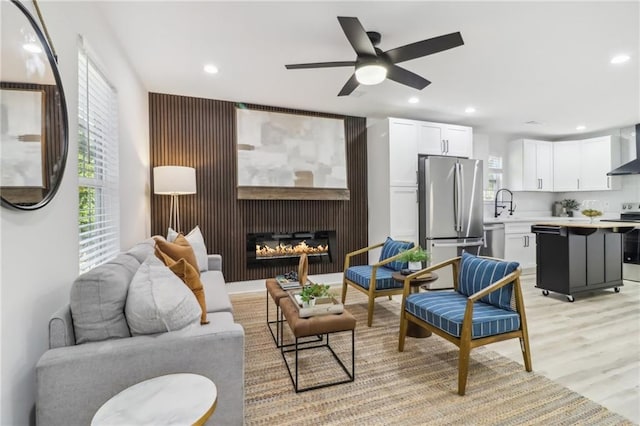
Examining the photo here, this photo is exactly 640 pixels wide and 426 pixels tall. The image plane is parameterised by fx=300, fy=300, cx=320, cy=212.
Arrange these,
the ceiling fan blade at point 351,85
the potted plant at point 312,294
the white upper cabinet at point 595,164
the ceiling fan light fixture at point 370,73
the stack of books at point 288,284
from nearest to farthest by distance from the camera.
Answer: the potted plant at point 312,294 < the ceiling fan light fixture at point 370,73 < the stack of books at point 288,284 < the ceiling fan blade at point 351,85 < the white upper cabinet at point 595,164

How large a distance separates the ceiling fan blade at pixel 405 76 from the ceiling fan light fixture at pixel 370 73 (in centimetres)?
10

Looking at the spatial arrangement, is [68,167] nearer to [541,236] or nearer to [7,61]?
[7,61]

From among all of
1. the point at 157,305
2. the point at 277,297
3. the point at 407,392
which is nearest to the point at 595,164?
the point at 407,392

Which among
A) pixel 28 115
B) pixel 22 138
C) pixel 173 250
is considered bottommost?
pixel 173 250

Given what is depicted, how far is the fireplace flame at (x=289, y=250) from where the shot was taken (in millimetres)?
4500

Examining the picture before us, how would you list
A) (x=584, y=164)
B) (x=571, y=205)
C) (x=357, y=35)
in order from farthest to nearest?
(x=571, y=205), (x=584, y=164), (x=357, y=35)

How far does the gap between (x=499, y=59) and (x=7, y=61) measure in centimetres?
363

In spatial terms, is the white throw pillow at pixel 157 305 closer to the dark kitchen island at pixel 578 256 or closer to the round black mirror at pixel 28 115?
the round black mirror at pixel 28 115

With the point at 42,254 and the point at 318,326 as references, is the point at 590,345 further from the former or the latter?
the point at 42,254

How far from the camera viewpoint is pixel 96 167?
7.44ft

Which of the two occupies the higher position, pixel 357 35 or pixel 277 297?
pixel 357 35

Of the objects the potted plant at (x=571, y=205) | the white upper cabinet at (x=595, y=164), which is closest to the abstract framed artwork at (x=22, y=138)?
the white upper cabinet at (x=595, y=164)

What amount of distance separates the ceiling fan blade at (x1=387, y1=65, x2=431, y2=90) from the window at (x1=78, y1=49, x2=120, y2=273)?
2.27 m

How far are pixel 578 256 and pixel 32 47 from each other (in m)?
5.40
